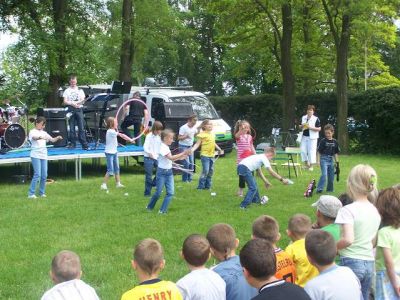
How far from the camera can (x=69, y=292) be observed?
12.5 ft

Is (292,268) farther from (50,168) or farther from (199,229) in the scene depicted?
(50,168)

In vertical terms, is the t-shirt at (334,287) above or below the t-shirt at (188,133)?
below

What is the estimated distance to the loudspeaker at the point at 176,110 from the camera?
58.0 feet

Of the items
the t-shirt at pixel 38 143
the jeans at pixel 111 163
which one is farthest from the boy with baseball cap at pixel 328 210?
the jeans at pixel 111 163

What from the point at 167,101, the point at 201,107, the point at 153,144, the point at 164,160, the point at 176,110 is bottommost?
the point at 164,160

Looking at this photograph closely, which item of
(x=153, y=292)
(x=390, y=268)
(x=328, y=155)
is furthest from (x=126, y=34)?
(x=153, y=292)

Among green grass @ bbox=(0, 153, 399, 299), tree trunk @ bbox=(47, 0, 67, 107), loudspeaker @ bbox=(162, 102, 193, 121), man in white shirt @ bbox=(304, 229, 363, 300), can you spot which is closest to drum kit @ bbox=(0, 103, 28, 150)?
green grass @ bbox=(0, 153, 399, 299)

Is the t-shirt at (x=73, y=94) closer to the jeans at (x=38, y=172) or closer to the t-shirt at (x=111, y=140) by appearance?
the t-shirt at (x=111, y=140)

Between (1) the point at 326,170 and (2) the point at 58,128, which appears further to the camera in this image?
(2) the point at 58,128

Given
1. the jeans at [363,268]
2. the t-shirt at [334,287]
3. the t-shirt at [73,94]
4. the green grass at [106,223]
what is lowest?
the green grass at [106,223]

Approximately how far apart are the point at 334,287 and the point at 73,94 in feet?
42.7

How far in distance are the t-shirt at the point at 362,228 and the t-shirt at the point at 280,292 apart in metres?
1.56

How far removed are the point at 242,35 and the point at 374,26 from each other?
308 inches

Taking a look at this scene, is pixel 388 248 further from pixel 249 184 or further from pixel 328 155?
pixel 328 155
